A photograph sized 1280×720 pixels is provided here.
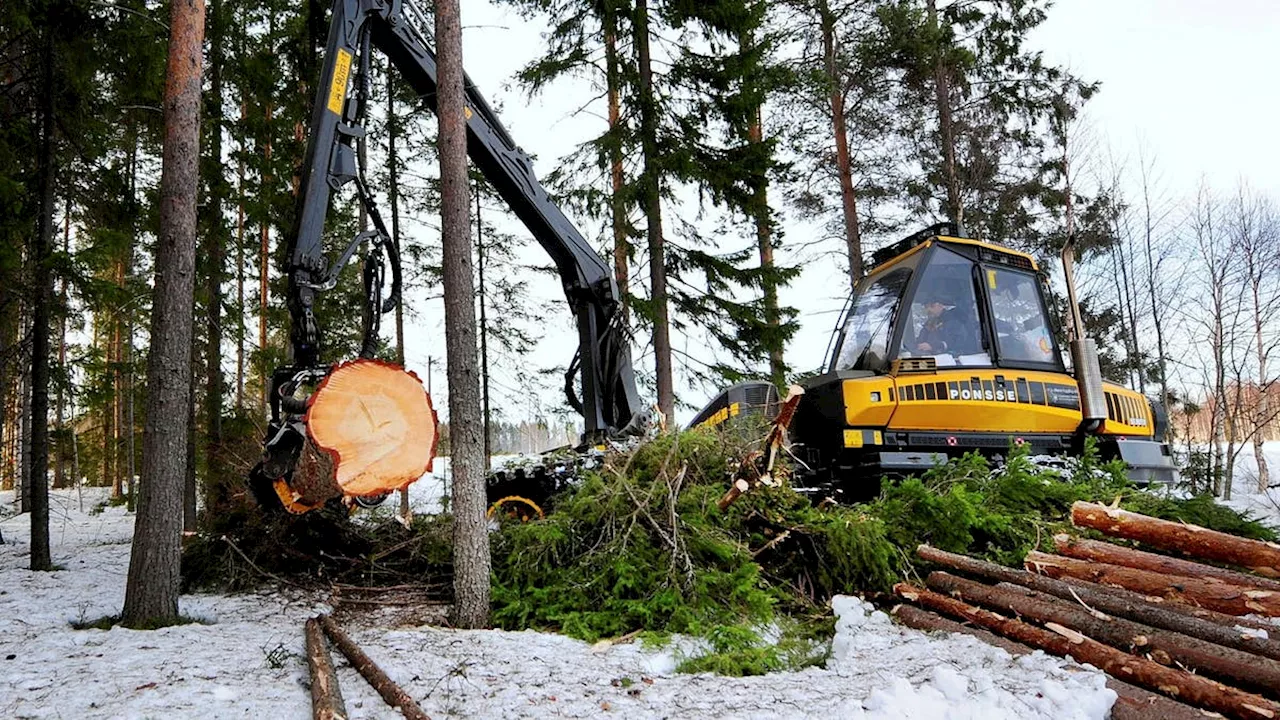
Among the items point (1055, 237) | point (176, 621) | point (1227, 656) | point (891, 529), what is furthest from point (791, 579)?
point (1055, 237)

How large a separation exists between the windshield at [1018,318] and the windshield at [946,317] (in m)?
0.20

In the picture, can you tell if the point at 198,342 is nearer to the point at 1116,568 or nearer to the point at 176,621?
the point at 176,621

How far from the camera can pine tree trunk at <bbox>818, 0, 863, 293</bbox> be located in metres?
12.2

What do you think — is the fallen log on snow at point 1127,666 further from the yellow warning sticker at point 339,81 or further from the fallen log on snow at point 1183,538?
the yellow warning sticker at point 339,81

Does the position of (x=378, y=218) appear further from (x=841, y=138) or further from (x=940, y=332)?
(x=841, y=138)

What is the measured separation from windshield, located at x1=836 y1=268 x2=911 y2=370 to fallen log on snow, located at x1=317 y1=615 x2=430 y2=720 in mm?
4443


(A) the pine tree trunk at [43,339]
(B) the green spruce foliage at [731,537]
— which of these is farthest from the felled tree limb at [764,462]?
(A) the pine tree trunk at [43,339]

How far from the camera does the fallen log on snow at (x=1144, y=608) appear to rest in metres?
3.03

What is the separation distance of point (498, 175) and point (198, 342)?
687 centimetres

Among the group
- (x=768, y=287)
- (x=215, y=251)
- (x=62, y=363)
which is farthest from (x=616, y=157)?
(x=62, y=363)

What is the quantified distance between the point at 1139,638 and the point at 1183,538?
1.22 m

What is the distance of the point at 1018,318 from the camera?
655 cm

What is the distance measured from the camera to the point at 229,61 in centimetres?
955

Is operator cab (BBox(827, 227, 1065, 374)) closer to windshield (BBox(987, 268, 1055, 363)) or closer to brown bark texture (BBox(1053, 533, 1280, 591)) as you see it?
windshield (BBox(987, 268, 1055, 363))
